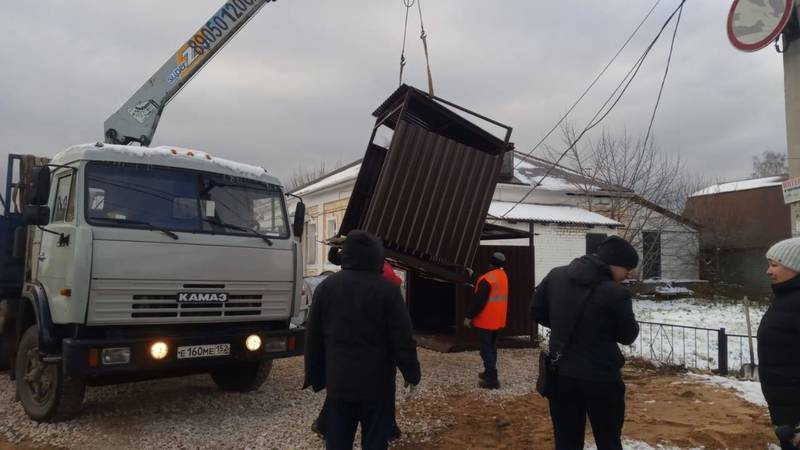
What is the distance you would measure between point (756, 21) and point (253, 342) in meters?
5.69

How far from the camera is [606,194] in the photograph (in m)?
18.6

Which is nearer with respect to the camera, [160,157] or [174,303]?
[174,303]

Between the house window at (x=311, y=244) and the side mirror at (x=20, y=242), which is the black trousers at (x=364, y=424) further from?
the house window at (x=311, y=244)

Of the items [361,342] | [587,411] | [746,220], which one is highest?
[746,220]

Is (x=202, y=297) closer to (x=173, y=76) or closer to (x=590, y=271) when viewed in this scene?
(x=590, y=271)

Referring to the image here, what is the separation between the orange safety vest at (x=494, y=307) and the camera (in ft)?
23.0

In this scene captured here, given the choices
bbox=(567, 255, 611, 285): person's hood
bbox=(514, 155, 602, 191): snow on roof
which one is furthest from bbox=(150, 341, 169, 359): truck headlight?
bbox=(514, 155, 602, 191): snow on roof

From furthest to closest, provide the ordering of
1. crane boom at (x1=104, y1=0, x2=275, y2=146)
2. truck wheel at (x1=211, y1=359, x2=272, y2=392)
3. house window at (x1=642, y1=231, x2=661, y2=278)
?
house window at (x1=642, y1=231, x2=661, y2=278), crane boom at (x1=104, y1=0, x2=275, y2=146), truck wheel at (x1=211, y1=359, x2=272, y2=392)

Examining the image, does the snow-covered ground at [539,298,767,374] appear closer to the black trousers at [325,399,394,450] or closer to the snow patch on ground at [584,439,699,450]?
the snow patch on ground at [584,439,699,450]

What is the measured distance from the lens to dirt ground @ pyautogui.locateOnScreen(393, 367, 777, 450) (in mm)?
4871

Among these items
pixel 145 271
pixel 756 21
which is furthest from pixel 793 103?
pixel 145 271

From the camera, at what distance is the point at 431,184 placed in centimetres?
716

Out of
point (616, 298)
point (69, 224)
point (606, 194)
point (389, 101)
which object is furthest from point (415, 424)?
point (606, 194)

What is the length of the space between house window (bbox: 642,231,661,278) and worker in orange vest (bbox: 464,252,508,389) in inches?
510
